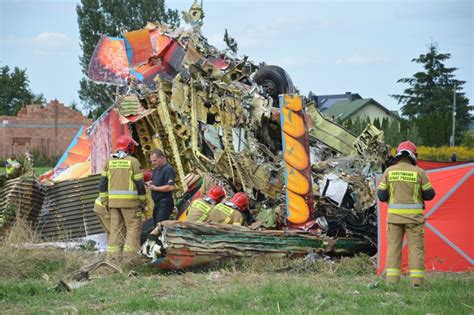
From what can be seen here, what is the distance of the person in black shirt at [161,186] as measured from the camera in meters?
9.45

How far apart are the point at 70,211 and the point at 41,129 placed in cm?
2933

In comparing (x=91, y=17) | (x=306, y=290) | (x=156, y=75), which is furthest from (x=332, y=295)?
(x=91, y=17)

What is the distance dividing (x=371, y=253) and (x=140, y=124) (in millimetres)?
4026

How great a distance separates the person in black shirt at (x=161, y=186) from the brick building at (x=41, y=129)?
29251 mm

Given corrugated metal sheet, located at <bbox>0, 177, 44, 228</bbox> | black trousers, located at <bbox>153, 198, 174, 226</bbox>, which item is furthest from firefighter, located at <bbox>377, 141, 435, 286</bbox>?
corrugated metal sheet, located at <bbox>0, 177, 44, 228</bbox>

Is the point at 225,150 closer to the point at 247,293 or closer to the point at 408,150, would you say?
the point at 408,150

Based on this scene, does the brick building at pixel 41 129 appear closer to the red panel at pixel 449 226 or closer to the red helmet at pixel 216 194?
the red helmet at pixel 216 194

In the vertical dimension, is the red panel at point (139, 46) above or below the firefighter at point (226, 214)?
above

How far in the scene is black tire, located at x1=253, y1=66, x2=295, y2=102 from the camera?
494 inches

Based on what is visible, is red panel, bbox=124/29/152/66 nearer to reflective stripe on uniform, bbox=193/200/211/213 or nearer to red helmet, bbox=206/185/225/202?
red helmet, bbox=206/185/225/202

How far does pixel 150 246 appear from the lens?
826 centimetres

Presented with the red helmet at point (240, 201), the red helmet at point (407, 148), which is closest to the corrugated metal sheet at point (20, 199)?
the red helmet at point (240, 201)

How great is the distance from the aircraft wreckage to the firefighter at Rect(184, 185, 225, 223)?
56 centimetres

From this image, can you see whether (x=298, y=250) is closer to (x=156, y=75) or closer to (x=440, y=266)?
(x=440, y=266)
